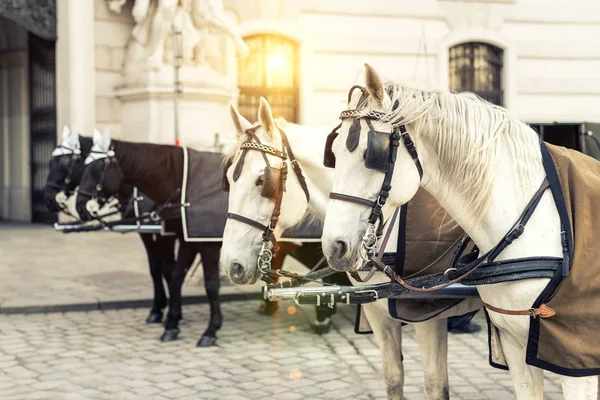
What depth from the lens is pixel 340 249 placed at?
8.17 feet

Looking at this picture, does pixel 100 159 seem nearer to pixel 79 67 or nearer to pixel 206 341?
pixel 206 341

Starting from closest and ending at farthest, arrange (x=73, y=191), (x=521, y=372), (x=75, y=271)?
(x=521, y=372)
(x=73, y=191)
(x=75, y=271)

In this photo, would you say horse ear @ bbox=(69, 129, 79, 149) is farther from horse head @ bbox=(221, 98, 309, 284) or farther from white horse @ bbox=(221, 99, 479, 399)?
horse head @ bbox=(221, 98, 309, 284)

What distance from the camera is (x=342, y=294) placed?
3.13 m

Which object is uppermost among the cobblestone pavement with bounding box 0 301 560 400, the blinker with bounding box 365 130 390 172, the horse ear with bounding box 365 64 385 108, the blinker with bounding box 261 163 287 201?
the horse ear with bounding box 365 64 385 108

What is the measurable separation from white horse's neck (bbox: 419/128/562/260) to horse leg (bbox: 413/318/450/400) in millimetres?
953

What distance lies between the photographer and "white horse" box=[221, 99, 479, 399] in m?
3.53

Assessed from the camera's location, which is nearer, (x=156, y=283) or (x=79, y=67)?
(x=156, y=283)

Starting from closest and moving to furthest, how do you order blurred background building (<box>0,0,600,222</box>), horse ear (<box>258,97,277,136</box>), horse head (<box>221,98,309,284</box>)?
horse head (<box>221,98,309,284</box>) < horse ear (<box>258,97,277,136</box>) < blurred background building (<box>0,0,600,222</box>)

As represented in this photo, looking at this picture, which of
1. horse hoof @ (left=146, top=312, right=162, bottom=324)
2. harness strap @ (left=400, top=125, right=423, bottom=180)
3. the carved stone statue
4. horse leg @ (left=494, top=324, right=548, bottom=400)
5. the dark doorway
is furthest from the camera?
the dark doorway

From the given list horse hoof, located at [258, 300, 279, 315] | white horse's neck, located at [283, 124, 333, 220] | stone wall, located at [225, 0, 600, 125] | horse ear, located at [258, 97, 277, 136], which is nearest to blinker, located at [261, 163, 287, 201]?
white horse's neck, located at [283, 124, 333, 220]

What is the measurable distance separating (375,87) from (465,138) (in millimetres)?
407

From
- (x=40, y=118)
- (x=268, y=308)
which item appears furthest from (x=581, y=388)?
(x=40, y=118)

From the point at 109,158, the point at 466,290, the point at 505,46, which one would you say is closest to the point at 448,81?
the point at 505,46
